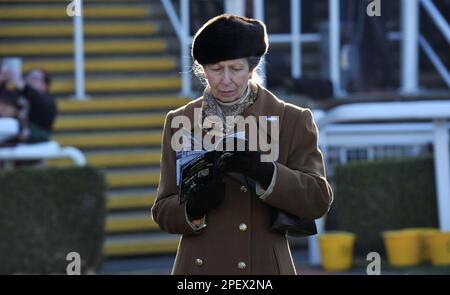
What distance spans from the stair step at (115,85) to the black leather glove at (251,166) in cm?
806

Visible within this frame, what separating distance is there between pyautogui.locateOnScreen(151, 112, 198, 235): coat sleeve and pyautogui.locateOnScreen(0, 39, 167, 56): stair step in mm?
8181

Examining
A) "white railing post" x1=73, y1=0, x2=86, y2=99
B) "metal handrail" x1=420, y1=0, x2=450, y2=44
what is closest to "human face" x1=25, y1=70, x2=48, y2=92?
"white railing post" x1=73, y1=0, x2=86, y2=99

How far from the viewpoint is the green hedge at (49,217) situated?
940cm

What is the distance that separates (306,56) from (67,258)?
442 cm

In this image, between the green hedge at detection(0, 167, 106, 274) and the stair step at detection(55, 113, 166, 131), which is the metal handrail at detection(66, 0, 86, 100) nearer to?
the stair step at detection(55, 113, 166, 131)

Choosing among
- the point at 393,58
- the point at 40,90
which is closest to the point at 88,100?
the point at 40,90

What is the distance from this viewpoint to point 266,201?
384 cm

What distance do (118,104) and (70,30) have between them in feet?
3.79

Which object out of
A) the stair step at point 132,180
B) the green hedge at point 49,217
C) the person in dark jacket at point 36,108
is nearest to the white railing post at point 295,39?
the stair step at point 132,180

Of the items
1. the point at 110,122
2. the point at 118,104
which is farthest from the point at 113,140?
the point at 118,104

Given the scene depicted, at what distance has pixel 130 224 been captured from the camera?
35.0 feet

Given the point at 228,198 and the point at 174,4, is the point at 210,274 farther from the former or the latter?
the point at 174,4

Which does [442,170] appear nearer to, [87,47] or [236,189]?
[87,47]

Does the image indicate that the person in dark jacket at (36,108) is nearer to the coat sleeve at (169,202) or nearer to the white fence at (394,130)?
the white fence at (394,130)
